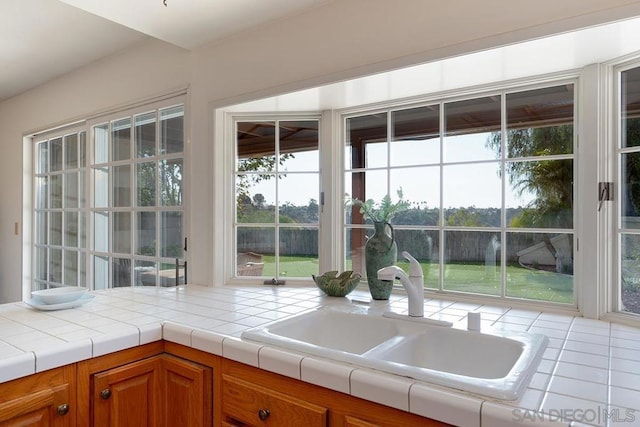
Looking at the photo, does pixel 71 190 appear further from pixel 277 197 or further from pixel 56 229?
pixel 277 197

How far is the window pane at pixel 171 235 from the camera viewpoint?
2.35 m

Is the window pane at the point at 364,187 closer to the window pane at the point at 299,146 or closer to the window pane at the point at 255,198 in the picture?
the window pane at the point at 299,146

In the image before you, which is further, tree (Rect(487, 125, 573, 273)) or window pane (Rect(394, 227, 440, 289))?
Answer: window pane (Rect(394, 227, 440, 289))

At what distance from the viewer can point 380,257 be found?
1773mm

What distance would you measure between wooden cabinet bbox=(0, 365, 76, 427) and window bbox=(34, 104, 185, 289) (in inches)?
40.1

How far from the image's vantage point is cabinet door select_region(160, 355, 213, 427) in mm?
1312

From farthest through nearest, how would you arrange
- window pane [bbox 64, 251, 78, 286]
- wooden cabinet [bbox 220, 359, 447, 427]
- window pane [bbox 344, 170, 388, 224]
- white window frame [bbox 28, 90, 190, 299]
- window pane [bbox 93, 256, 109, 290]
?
1. window pane [bbox 64, 251, 78, 286]
2. window pane [bbox 93, 256, 109, 290]
3. white window frame [bbox 28, 90, 190, 299]
4. window pane [bbox 344, 170, 388, 224]
5. wooden cabinet [bbox 220, 359, 447, 427]

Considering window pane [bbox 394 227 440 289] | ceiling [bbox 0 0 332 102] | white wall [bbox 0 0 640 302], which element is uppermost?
ceiling [bbox 0 0 332 102]

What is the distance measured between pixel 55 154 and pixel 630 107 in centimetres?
389

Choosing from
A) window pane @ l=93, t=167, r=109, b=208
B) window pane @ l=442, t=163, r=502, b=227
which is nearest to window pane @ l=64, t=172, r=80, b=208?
window pane @ l=93, t=167, r=109, b=208

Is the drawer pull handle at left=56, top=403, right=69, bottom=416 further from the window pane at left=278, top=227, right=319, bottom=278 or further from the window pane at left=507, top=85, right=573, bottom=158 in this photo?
the window pane at left=507, top=85, right=573, bottom=158

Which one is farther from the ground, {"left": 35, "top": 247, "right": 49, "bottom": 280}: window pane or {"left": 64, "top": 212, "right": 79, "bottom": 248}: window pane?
{"left": 64, "top": 212, "right": 79, "bottom": 248}: window pane

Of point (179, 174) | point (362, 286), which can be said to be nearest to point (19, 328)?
point (179, 174)

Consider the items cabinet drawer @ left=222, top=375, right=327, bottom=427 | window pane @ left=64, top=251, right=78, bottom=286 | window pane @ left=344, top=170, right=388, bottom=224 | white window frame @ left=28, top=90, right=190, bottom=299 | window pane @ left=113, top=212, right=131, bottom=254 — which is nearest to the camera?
cabinet drawer @ left=222, top=375, right=327, bottom=427
